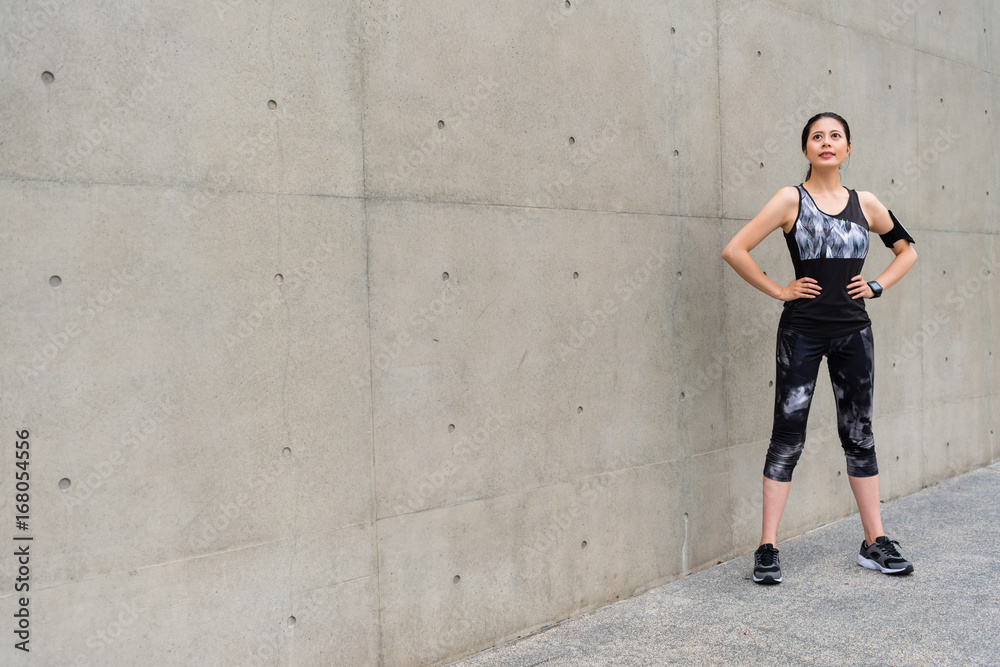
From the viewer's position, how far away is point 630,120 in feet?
12.9

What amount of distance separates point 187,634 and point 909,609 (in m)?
2.78

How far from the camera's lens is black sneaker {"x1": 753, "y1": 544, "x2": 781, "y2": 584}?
3.98 meters

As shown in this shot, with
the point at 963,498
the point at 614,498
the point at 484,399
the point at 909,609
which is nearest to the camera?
the point at 484,399

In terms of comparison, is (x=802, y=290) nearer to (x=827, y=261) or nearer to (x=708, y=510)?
(x=827, y=261)

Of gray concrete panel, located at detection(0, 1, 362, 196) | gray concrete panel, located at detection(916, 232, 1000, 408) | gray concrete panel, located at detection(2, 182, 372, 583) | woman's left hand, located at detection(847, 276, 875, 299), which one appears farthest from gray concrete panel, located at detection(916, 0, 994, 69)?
gray concrete panel, located at detection(2, 182, 372, 583)

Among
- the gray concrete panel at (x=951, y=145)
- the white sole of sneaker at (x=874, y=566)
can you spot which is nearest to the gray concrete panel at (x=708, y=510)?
the white sole of sneaker at (x=874, y=566)

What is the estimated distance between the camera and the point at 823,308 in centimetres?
403

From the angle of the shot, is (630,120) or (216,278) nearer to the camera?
(216,278)

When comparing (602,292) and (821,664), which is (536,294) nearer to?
(602,292)

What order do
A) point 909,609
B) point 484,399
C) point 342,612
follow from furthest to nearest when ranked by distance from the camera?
point 909,609 < point 484,399 < point 342,612

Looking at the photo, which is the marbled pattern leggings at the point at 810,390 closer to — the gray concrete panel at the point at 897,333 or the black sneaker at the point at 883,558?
the black sneaker at the point at 883,558

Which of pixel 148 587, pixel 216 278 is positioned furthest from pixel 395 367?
pixel 148 587

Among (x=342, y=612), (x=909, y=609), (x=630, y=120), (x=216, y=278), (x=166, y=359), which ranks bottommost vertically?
(x=909, y=609)

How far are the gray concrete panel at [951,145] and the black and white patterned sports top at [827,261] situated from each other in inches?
73.4
